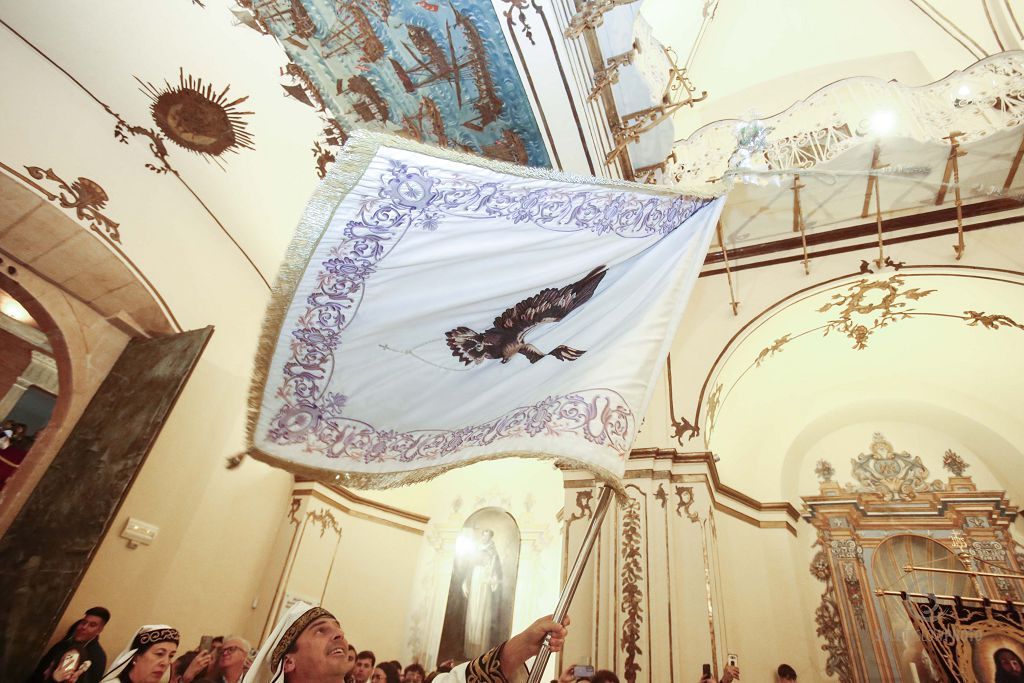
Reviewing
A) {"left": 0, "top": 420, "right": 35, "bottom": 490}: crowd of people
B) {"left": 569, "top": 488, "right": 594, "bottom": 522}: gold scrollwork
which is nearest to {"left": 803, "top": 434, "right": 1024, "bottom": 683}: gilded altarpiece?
{"left": 569, "top": 488, "right": 594, "bottom": 522}: gold scrollwork

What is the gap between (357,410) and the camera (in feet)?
6.95

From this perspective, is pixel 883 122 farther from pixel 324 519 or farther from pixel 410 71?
pixel 324 519

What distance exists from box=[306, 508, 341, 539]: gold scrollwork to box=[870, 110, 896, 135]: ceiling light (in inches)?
258

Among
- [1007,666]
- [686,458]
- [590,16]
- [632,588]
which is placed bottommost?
[1007,666]

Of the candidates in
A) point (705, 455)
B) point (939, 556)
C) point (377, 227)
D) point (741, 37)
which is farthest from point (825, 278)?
point (377, 227)

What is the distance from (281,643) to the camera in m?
1.90

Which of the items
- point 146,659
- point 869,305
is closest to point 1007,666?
point 869,305

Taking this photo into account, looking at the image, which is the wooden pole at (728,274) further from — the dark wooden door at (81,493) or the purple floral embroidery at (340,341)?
the dark wooden door at (81,493)

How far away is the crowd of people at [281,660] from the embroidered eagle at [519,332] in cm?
104

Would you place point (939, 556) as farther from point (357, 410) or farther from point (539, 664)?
point (357, 410)

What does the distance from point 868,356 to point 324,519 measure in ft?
21.2

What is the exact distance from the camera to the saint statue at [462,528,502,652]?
255 inches

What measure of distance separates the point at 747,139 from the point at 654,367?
3.04 m

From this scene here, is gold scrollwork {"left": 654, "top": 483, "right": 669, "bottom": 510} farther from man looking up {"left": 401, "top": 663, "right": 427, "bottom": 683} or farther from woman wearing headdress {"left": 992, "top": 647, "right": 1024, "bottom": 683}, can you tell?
man looking up {"left": 401, "top": 663, "right": 427, "bottom": 683}
